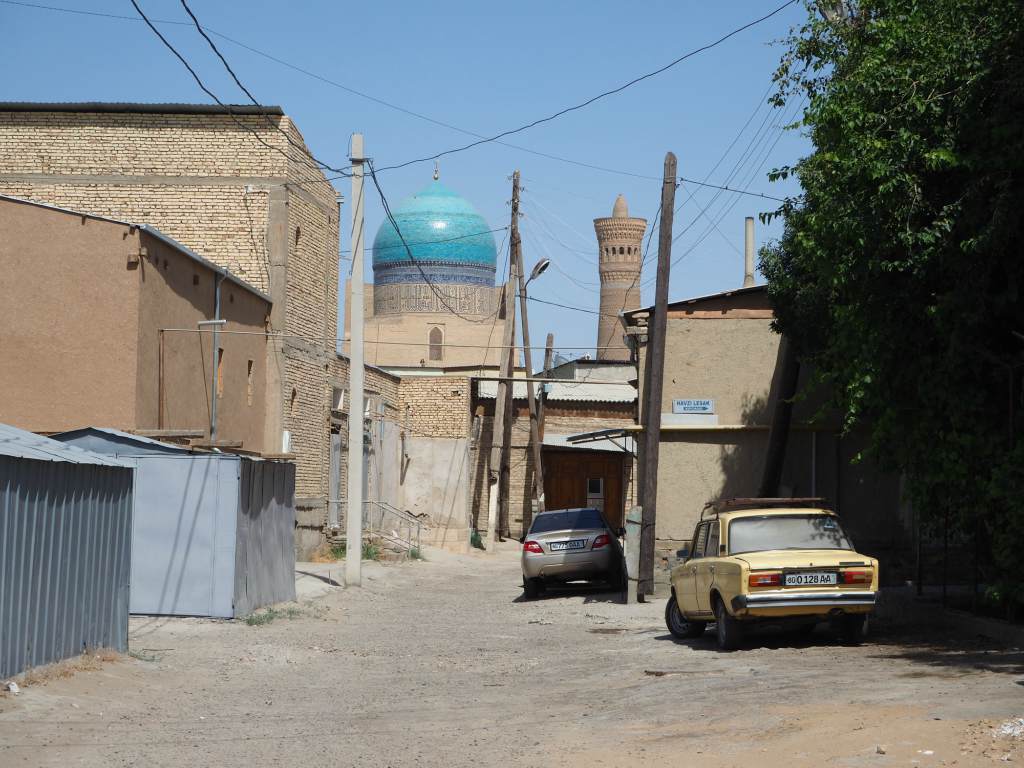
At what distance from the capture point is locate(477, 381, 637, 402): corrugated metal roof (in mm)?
39844

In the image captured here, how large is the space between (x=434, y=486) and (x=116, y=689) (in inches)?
1069

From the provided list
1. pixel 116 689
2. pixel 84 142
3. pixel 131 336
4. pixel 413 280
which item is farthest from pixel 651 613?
pixel 413 280

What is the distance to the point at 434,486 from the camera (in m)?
38.0

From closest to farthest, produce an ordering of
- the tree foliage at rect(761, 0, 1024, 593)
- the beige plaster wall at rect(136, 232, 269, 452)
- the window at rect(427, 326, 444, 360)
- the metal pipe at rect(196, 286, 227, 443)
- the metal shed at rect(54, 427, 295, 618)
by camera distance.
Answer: the tree foliage at rect(761, 0, 1024, 593), the metal shed at rect(54, 427, 295, 618), the beige plaster wall at rect(136, 232, 269, 452), the metal pipe at rect(196, 286, 227, 443), the window at rect(427, 326, 444, 360)

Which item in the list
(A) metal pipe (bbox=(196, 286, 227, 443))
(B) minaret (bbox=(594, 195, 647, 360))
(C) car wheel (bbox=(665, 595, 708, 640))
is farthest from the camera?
(B) minaret (bbox=(594, 195, 647, 360))

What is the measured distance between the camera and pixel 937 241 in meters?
13.5

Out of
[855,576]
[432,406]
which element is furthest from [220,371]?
[432,406]

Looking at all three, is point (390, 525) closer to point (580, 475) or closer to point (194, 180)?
point (580, 475)

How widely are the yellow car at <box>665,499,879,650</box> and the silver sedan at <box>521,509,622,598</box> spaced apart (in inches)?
277

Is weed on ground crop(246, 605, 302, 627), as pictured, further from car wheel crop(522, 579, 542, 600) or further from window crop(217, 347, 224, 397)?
window crop(217, 347, 224, 397)

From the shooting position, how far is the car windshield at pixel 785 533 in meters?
14.0

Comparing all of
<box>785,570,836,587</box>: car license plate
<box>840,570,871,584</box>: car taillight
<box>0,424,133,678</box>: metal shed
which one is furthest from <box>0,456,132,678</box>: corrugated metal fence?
<box>840,570,871,584</box>: car taillight

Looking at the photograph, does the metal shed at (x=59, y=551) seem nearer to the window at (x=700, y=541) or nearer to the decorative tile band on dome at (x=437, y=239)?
the window at (x=700, y=541)

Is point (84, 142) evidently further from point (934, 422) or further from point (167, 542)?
point (934, 422)
